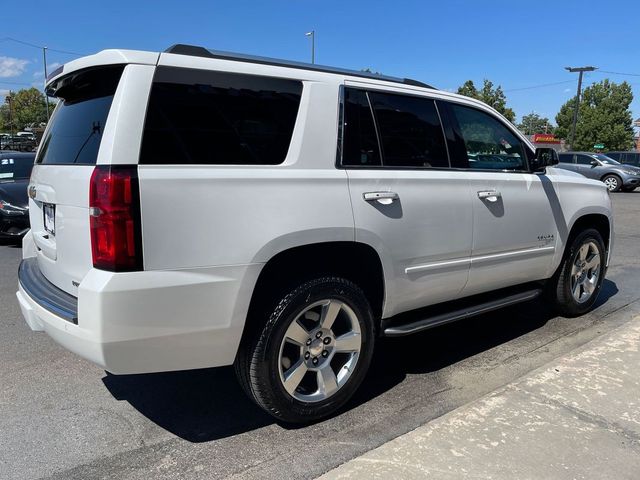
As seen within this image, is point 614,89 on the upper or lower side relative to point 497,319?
upper

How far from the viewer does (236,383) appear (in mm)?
3809

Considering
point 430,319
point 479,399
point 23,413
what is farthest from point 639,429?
point 23,413

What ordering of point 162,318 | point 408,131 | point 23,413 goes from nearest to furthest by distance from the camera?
point 162,318, point 23,413, point 408,131

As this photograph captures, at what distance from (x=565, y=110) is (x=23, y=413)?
61190 mm

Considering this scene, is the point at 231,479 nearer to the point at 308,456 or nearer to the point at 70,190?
the point at 308,456

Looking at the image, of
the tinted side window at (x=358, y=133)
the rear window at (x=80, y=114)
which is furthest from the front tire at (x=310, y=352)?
the rear window at (x=80, y=114)

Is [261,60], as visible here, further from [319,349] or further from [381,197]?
[319,349]

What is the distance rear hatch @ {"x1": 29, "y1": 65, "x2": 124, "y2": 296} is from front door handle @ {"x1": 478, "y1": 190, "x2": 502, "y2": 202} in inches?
101

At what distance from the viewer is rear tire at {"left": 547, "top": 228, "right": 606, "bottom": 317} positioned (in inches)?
197

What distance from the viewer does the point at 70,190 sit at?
107 inches

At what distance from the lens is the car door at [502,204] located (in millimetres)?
3959

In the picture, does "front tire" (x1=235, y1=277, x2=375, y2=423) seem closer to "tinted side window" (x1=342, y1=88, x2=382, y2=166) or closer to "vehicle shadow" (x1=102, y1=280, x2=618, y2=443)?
"vehicle shadow" (x1=102, y1=280, x2=618, y2=443)

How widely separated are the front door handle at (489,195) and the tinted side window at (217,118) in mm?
1623

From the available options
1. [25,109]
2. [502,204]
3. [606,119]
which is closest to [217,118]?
[502,204]
